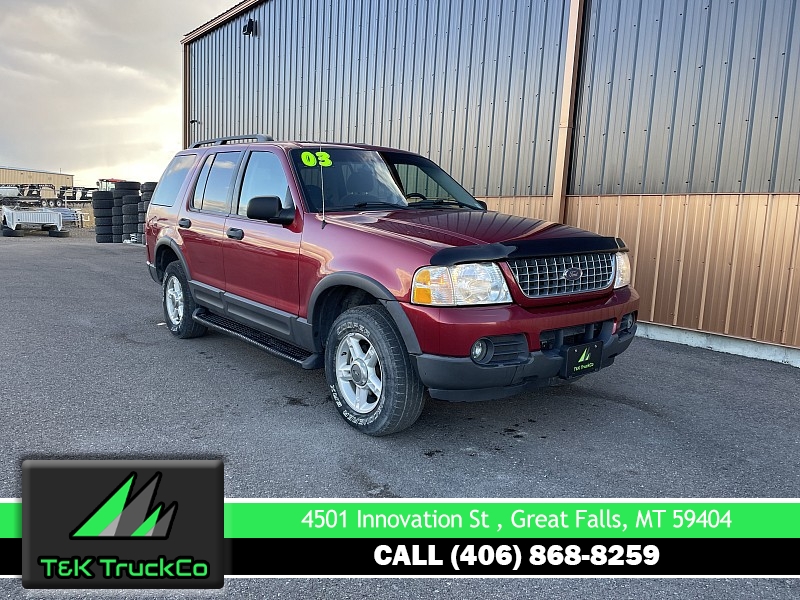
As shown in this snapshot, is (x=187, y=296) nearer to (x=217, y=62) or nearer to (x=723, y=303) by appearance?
(x=723, y=303)

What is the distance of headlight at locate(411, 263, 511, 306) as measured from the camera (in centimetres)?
324

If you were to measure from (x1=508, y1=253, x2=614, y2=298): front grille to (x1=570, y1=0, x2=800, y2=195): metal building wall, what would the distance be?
129 inches

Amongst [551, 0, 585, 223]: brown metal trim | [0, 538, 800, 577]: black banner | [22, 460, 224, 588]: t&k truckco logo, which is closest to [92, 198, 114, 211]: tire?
[551, 0, 585, 223]: brown metal trim

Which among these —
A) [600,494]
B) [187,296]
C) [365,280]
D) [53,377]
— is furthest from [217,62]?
[600,494]

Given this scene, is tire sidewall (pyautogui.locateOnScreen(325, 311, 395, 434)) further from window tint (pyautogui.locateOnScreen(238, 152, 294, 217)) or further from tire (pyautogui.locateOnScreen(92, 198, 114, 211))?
tire (pyautogui.locateOnScreen(92, 198, 114, 211))

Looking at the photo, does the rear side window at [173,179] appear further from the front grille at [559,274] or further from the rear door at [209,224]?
the front grille at [559,274]

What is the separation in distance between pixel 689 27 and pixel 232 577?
22.3 ft

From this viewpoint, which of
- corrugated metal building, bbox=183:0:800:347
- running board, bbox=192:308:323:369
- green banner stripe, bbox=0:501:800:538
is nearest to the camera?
green banner stripe, bbox=0:501:800:538

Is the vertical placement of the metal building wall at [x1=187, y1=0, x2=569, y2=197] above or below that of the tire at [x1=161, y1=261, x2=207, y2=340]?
above

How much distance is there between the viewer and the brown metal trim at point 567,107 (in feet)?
24.2

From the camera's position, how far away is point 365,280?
3555mm

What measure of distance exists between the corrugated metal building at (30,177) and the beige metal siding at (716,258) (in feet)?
245

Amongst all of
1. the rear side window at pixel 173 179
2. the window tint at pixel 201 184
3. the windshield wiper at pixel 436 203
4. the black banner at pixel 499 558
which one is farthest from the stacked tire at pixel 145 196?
the black banner at pixel 499 558

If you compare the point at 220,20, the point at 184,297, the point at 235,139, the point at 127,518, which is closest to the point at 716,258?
the point at 235,139
